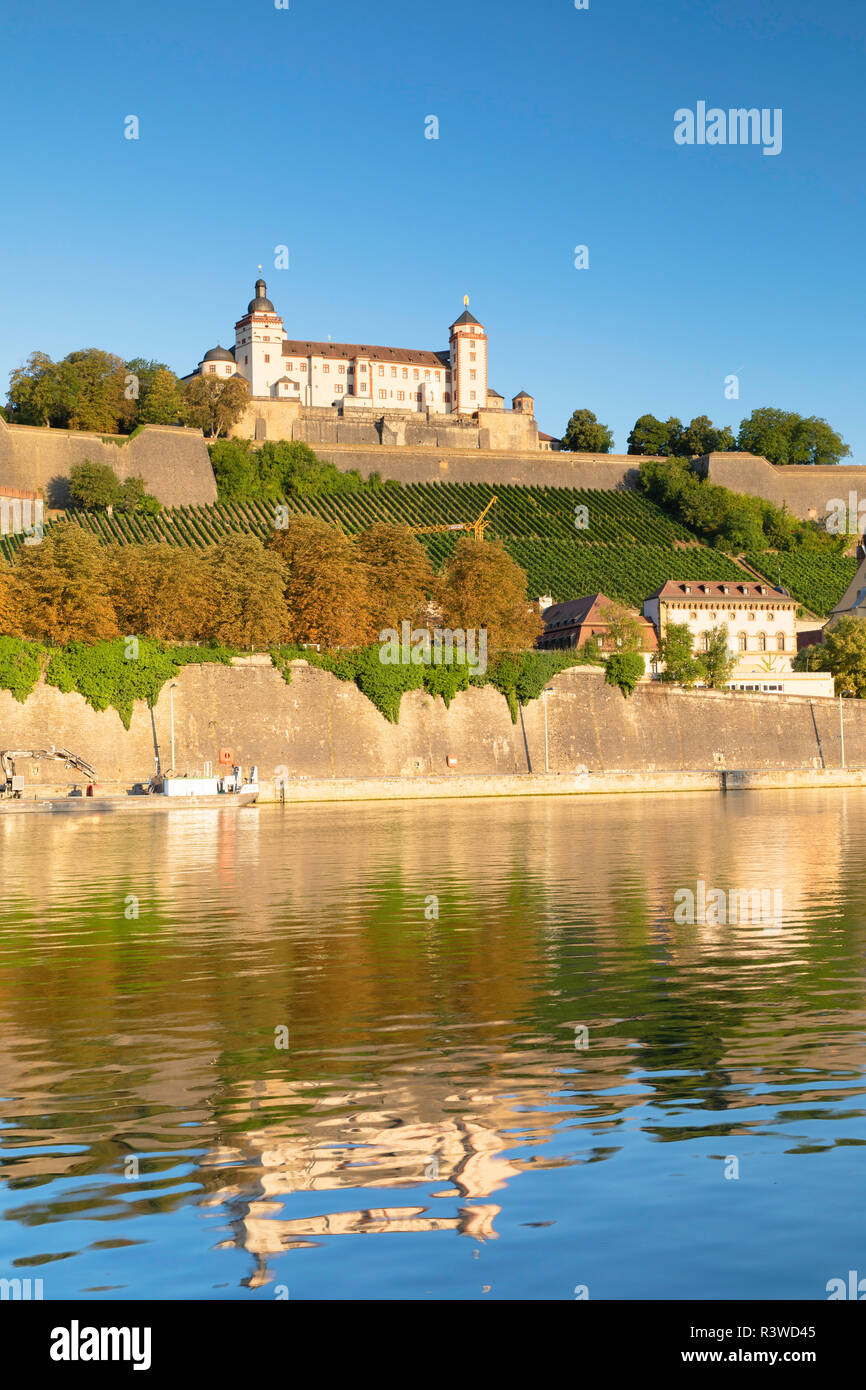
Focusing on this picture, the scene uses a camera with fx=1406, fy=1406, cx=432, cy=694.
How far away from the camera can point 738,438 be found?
122375 mm

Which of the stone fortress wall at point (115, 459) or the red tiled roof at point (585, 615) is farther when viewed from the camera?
the stone fortress wall at point (115, 459)

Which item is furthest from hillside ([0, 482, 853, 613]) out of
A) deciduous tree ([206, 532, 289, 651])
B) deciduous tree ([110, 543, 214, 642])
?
deciduous tree ([110, 543, 214, 642])

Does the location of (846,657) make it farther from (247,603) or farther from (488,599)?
(247,603)

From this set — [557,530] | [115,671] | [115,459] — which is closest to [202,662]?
[115,671]

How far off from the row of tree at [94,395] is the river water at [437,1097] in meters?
77.6

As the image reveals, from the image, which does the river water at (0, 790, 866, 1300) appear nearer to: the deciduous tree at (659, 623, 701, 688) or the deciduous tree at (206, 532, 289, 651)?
the deciduous tree at (206, 532, 289, 651)

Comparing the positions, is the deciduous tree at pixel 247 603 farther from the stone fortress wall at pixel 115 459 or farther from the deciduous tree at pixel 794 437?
the deciduous tree at pixel 794 437

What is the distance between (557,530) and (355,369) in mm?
32166

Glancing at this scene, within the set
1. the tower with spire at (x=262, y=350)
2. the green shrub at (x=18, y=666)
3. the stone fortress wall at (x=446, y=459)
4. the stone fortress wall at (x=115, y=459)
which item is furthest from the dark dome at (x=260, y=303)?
the green shrub at (x=18, y=666)

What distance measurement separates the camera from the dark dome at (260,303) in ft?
407

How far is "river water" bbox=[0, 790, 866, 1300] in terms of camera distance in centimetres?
562

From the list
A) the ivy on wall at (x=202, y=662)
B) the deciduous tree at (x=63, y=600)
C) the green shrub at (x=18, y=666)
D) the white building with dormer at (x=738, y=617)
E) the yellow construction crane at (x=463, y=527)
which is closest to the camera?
the green shrub at (x=18, y=666)
